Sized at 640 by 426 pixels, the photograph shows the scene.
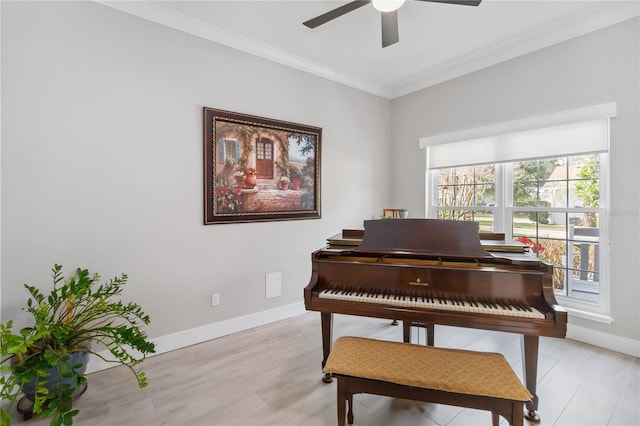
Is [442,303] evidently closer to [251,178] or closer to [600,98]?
[251,178]

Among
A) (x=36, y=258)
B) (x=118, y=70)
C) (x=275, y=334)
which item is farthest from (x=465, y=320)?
(x=118, y=70)

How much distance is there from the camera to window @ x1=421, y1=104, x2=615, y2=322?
106 inches

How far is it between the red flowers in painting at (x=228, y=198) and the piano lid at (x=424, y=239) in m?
1.37

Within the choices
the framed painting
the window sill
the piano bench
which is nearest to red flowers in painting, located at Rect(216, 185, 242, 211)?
the framed painting

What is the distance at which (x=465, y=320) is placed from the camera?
167 centimetres

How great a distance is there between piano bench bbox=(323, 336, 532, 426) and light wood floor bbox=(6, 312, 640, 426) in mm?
433

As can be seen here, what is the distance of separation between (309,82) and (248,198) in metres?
1.57

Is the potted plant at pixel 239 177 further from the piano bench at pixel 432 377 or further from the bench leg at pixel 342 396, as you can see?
the bench leg at pixel 342 396

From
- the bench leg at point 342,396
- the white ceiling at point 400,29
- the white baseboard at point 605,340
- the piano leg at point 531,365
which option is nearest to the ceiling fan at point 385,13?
the white ceiling at point 400,29

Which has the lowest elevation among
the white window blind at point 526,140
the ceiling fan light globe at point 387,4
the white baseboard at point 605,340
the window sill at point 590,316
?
the white baseboard at point 605,340

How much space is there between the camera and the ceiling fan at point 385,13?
198cm

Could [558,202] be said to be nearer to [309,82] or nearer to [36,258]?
[309,82]

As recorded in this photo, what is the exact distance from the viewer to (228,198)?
288 cm

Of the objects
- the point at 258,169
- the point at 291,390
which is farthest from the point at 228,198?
the point at 291,390
